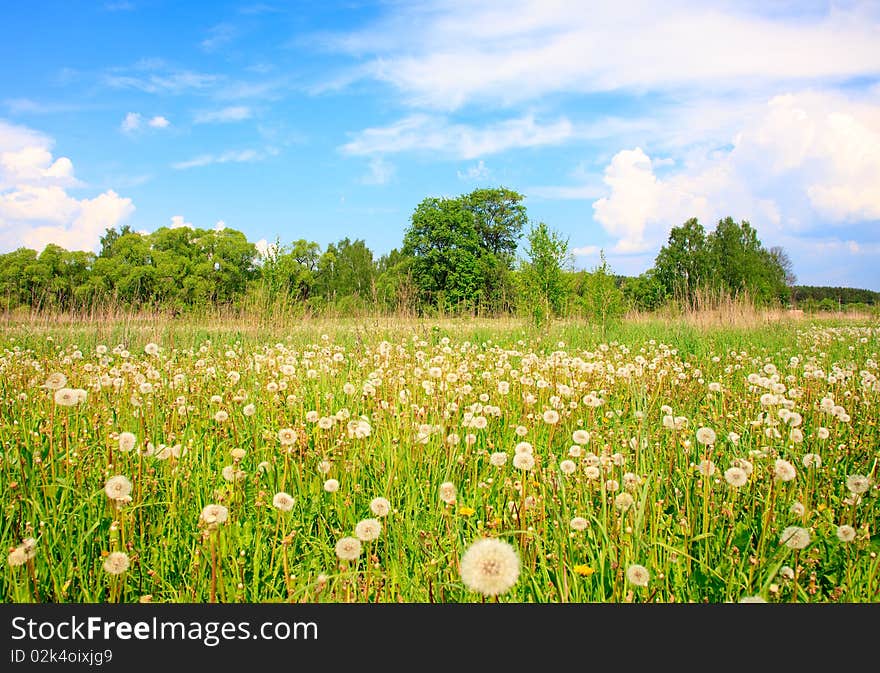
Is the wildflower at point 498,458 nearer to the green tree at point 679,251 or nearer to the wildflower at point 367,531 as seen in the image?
the wildflower at point 367,531

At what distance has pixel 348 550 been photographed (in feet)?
4.93

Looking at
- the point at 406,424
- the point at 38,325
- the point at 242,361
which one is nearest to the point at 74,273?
the point at 38,325

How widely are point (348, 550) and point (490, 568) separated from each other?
1.49 ft

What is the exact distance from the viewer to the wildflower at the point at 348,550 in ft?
4.86

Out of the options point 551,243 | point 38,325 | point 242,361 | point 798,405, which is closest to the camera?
point 798,405

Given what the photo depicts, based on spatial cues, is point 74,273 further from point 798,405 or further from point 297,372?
point 798,405

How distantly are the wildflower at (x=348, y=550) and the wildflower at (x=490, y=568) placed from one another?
35 cm

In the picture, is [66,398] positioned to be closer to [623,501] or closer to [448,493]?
[448,493]

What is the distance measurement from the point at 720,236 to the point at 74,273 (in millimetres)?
53888

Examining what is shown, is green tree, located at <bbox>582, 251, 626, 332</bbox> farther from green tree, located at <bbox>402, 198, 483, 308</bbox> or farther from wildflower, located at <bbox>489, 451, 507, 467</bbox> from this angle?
green tree, located at <bbox>402, 198, 483, 308</bbox>

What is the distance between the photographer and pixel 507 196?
177 ft

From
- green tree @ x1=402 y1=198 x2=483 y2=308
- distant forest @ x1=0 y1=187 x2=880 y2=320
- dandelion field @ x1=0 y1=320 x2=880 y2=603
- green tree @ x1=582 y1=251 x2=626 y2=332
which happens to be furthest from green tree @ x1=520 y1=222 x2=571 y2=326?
green tree @ x1=402 y1=198 x2=483 y2=308

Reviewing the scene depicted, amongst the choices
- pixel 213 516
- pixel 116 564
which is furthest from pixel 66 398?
pixel 213 516

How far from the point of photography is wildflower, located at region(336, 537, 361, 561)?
1481 millimetres
